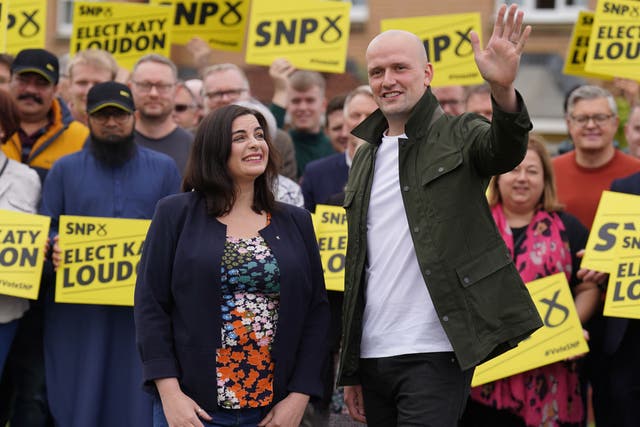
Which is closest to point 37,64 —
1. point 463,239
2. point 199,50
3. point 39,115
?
point 39,115

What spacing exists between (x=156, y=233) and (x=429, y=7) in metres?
14.4

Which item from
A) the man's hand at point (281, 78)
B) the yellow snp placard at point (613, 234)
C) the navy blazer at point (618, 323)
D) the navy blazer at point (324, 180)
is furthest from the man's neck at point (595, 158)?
the man's hand at point (281, 78)

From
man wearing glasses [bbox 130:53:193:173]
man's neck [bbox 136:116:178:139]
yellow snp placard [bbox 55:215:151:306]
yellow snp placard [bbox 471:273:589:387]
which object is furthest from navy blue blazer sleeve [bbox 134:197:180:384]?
A: man's neck [bbox 136:116:178:139]

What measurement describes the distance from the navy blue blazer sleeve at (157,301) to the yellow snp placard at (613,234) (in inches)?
106

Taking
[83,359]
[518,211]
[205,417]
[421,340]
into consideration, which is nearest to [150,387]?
[205,417]

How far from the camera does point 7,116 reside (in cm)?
699

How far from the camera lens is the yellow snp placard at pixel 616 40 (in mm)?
8305

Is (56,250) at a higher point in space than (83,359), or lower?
higher

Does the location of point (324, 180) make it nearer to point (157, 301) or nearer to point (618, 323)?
point (618, 323)

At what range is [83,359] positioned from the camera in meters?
6.82

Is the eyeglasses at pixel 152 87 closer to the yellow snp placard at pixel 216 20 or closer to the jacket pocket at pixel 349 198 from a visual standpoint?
the yellow snp placard at pixel 216 20

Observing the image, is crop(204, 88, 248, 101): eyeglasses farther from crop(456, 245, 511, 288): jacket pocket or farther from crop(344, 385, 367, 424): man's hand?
crop(456, 245, 511, 288): jacket pocket

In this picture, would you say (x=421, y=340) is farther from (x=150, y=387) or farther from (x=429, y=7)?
(x=429, y=7)

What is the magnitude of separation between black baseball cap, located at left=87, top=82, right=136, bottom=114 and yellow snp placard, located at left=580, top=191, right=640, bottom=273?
275cm
